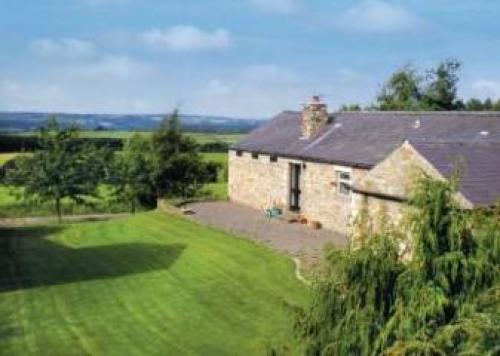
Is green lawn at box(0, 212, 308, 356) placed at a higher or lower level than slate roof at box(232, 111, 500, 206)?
lower

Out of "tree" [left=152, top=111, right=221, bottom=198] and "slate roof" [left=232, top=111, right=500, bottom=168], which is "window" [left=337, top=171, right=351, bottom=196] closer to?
"slate roof" [left=232, top=111, right=500, bottom=168]

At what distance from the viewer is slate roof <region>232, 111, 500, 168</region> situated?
30188 millimetres

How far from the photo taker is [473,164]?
20.6 m

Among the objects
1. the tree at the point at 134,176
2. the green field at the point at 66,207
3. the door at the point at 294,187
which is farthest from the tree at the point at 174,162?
the door at the point at 294,187

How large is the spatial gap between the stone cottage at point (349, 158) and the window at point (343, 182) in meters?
0.04

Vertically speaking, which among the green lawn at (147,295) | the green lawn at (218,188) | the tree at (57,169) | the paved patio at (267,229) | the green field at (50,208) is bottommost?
the green field at (50,208)

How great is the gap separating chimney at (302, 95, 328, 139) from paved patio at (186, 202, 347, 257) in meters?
4.46

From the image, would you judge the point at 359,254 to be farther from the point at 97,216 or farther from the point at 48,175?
the point at 97,216

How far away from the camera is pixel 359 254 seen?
30.6 feet

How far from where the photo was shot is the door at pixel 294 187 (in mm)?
35500

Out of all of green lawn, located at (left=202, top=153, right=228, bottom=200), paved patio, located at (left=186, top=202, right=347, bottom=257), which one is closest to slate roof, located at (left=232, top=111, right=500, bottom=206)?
paved patio, located at (left=186, top=202, right=347, bottom=257)

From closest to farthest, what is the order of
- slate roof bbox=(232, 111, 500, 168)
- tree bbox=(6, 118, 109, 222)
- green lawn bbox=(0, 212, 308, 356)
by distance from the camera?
green lawn bbox=(0, 212, 308, 356) → slate roof bbox=(232, 111, 500, 168) → tree bbox=(6, 118, 109, 222)

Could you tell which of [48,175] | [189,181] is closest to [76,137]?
[48,175]

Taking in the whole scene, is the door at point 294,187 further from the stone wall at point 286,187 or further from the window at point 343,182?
the window at point 343,182
